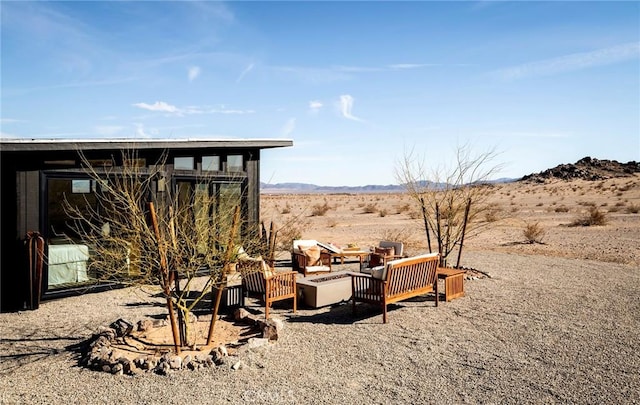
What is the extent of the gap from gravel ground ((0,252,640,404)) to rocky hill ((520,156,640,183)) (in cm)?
→ 7773

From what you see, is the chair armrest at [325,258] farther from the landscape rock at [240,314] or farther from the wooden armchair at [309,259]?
the landscape rock at [240,314]

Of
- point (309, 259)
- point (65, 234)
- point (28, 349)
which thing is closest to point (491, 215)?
point (309, 259)

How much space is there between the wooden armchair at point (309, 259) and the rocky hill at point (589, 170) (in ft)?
249

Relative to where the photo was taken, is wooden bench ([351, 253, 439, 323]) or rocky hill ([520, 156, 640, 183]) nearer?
wooden bench ([351, 253, 439, 323])

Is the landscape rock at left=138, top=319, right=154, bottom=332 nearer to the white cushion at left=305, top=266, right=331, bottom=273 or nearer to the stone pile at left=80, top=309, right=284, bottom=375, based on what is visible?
the stone pile at left=80, top=309, right=284, bottom=375

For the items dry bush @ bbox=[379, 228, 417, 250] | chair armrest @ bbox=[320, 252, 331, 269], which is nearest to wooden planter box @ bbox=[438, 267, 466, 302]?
chair armrest @ bbox=[320, 252, 331, 269]

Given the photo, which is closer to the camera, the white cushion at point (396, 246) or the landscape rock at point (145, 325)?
the landscape rock at point (145, 325)

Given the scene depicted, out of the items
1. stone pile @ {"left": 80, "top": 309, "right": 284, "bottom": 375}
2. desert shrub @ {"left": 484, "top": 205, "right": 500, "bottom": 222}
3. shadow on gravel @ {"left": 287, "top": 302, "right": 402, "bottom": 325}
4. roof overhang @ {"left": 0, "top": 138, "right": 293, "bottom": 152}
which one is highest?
roof overhang @ {"left": 0, "top": 138, "right": 293, "bottom": 152}

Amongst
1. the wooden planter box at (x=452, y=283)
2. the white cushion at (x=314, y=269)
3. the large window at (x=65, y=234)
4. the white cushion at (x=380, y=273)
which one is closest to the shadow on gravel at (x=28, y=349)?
the large window at (x=65, y=234)

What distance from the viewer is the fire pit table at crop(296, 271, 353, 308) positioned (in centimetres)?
879

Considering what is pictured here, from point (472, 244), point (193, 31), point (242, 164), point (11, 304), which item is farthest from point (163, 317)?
point (472, 244)

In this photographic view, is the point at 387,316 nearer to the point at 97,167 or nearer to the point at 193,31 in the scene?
the point at 97,167

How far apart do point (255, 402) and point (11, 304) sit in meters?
5.97

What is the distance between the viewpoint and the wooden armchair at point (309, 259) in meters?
11.2
